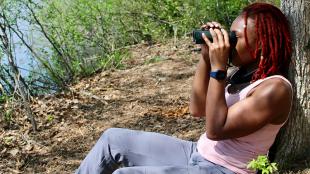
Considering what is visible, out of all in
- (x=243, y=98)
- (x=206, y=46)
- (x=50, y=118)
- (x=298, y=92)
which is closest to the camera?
(x=243, y=98)

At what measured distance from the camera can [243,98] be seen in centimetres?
220

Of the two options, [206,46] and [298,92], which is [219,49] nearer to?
[206,46]

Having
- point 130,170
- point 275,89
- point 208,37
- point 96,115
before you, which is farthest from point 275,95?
point 96,115

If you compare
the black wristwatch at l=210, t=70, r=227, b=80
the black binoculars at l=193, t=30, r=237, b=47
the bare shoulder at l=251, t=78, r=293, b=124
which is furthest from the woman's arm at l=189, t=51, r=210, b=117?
the bare shoulder at l=251, t=78, r=293, b=124

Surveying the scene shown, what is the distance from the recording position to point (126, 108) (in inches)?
182

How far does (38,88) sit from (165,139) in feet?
12.1

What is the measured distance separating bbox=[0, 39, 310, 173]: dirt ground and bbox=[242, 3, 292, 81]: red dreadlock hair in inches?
31.8

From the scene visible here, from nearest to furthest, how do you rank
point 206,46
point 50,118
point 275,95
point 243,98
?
point 275,95, point 243,98, point 206,46, point 50,118

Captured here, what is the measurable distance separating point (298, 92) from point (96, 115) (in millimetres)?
2255

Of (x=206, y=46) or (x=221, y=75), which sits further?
(x=206, y=46)

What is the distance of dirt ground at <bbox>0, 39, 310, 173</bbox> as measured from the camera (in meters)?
3.83

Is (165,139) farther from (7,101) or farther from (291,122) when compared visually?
(7,101)

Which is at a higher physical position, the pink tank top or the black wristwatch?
the black wristwatch

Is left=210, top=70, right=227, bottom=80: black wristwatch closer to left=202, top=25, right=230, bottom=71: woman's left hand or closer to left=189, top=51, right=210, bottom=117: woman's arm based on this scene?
left=202, top=25, right=230, bottom=71: woman's left hand
